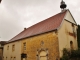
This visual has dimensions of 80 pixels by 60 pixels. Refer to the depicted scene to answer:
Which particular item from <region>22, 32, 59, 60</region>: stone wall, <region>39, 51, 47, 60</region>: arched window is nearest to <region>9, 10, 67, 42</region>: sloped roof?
<region>22, 32, 59, 60</region>: stone wall

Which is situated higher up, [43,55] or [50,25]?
[50,25]

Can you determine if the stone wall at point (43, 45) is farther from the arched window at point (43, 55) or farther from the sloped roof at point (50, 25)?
the sloped roof at point (50, 25)

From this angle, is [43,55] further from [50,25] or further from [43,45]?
[50,25]

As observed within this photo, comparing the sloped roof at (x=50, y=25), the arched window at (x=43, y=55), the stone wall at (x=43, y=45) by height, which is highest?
the sloped roof at (x=50, y=25)

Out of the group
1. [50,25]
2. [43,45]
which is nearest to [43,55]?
[43,45]

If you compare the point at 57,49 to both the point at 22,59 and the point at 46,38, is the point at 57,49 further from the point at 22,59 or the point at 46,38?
the point at 22,59

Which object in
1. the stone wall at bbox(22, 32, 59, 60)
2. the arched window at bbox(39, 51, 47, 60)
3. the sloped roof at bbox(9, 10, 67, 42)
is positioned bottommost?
the arched window at bbox(39, 51, 47, 60)

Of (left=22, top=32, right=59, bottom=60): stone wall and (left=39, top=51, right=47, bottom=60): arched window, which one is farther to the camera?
(left=39, top=51, right=47, bottom=60): arched window

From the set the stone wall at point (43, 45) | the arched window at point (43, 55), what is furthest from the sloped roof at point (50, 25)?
the arched window at point (43, 55)

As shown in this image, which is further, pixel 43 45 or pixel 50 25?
pixel 50 25

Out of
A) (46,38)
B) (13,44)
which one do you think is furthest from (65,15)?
(13,44)

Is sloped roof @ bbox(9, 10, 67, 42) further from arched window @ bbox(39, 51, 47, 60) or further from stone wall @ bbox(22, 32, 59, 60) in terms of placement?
arched window @ bbox(39, 51, 47, 60)

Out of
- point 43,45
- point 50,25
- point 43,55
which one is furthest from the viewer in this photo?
point 50,25

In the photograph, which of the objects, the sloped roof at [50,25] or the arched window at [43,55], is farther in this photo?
the sloped roof at [50,25]
